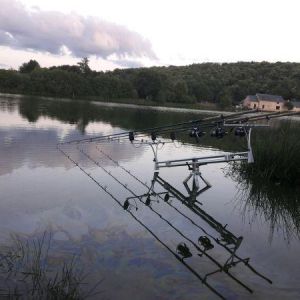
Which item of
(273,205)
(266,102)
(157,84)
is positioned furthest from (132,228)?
(157,84)

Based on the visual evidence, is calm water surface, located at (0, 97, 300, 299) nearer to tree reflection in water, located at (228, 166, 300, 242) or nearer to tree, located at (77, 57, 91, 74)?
tree reflection in water, located at (228, 166, 300, 242)


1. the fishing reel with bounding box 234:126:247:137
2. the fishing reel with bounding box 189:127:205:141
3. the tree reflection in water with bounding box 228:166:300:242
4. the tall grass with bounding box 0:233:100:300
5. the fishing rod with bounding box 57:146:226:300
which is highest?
the fishing reel with bounding box 234:126:247:137

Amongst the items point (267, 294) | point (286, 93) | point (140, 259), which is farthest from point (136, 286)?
point (286, 93)

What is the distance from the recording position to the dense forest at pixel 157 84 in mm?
111438

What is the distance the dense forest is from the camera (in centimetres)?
11144

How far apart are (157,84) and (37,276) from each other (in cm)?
11811

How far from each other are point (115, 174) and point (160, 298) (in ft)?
28.0

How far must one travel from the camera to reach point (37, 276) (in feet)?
19.9

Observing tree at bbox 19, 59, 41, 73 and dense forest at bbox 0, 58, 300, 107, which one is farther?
tree at bbox 19, 59, 41, 73

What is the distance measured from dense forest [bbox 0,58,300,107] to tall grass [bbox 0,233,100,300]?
98.2 meters

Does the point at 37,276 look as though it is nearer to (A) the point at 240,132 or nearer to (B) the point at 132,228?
(B) the point at 132,228

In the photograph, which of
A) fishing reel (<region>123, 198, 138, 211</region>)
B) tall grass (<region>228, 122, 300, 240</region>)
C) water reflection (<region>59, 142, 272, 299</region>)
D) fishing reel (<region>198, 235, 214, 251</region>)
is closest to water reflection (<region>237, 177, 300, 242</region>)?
tall grass (<region>228, 122, 300, 240</region>)

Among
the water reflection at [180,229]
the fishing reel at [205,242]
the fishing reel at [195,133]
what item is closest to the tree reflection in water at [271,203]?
the water reflection at [180,229]

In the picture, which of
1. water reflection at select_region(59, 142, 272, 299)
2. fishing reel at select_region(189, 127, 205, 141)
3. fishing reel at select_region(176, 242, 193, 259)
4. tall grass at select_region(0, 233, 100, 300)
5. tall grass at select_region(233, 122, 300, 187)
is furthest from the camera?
tall grass at select_region(233, 122, 300, 187)
